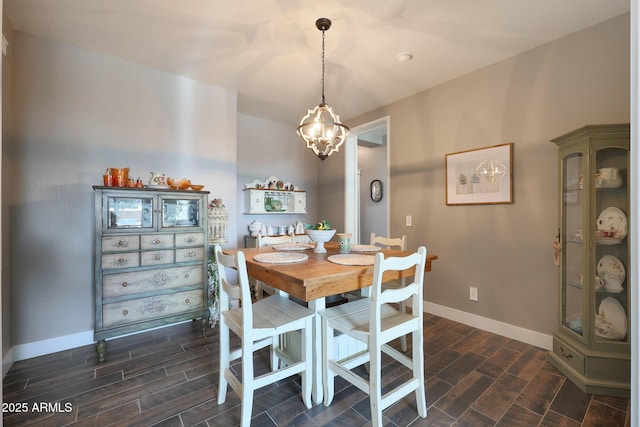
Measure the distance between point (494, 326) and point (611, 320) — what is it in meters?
0.90

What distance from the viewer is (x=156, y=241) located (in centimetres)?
252

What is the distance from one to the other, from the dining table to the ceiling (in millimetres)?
1712

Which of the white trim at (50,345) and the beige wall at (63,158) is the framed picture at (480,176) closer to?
the beige wall at (63,158)

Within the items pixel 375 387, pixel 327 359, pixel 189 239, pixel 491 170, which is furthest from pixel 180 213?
pixel 491 170

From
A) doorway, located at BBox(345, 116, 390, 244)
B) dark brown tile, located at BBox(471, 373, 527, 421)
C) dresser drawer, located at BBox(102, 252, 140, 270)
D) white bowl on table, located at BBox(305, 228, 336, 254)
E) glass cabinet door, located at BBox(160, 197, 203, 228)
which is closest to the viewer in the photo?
dark brown tile, located at BBox(471, 373, 527, 421)

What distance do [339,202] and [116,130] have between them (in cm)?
282

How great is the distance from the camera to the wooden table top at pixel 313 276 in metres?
1.51

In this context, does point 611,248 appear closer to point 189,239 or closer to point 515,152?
point 515,152

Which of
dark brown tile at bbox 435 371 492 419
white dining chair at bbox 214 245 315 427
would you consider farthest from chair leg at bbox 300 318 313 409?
dark brown tile at bbox 435 371 492 419

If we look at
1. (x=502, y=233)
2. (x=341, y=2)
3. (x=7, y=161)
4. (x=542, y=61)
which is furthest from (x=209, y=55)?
(x=502, y=233)

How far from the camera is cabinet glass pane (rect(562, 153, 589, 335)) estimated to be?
83.7 inches

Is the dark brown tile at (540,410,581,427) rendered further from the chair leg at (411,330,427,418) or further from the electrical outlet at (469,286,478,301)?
the electrical outlet at (469,286,478,301)

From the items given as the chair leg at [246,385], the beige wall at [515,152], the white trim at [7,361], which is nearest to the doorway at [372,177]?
the beige wall at [515,152]

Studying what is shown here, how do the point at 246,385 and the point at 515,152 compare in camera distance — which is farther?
the point at 515,152
